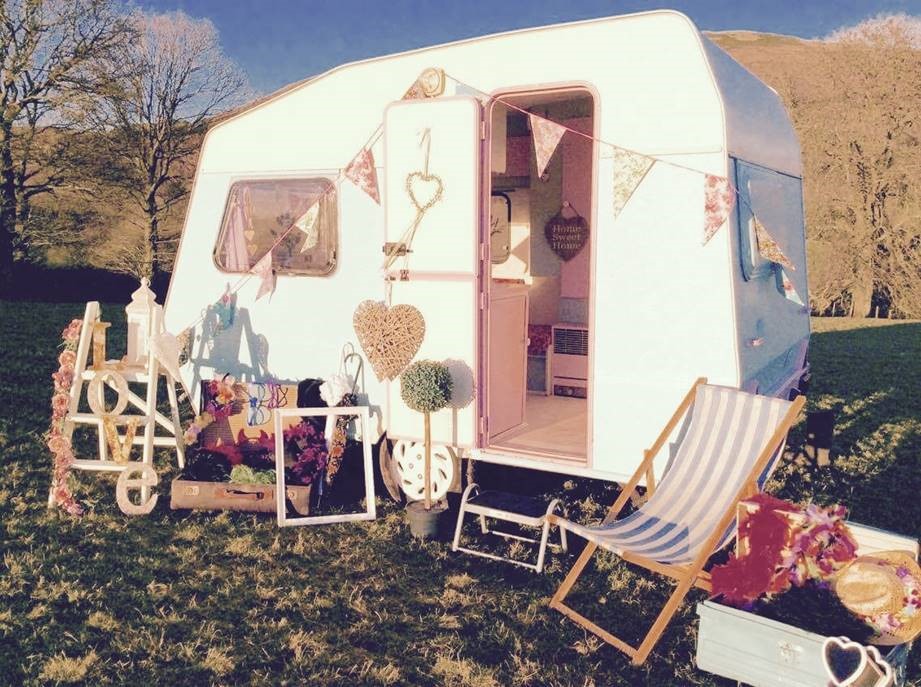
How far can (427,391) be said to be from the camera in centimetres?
505

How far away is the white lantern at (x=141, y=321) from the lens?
5684 mm

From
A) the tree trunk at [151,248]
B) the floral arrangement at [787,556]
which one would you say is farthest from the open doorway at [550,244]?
the tree trunk at [151,248]

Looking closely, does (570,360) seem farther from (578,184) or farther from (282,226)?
(282,226)

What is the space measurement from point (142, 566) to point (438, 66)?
3.67m

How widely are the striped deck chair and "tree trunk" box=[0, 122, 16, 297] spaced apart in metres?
17.9

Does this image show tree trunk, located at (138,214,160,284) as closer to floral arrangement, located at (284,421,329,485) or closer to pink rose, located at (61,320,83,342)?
pink rose, located at (61,320,83,342)

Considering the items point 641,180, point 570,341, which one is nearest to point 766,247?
point 641,180

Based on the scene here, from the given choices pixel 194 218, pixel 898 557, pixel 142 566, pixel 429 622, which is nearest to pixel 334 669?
pixel 429 622

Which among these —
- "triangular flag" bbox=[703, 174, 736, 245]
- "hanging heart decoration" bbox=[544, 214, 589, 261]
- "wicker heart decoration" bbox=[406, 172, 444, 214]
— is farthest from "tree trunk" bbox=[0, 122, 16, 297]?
"triangular flag" bbox=[703, 174, 736, 245]

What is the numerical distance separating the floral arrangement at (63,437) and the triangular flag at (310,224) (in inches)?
69.2

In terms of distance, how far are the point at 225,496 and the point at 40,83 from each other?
1632 centimetres

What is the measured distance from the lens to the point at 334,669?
12.1 feet

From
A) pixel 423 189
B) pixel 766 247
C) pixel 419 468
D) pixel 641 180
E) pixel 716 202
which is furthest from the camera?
pixel 419 468

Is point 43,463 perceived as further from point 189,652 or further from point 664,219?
point 664,219
